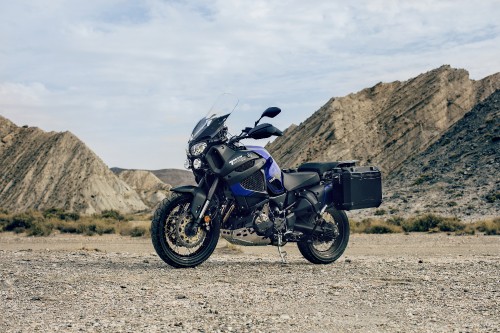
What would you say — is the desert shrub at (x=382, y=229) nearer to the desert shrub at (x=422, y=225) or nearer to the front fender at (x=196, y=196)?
the desert shrub at (x=422, y=225)

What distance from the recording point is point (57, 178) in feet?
203

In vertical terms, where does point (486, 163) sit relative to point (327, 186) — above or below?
above

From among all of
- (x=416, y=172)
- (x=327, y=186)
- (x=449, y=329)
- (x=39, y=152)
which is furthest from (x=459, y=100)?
(x=449, y=329)

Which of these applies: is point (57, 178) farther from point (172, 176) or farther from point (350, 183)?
point (172, 176)

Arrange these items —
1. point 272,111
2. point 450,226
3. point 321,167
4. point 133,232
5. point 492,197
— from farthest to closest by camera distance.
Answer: point 492,197 → point 450,226 → point 133,232 → point 321,167 → point 272,111

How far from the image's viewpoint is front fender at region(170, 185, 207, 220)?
8969mm

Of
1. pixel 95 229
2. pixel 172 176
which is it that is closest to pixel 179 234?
pixel 95 229

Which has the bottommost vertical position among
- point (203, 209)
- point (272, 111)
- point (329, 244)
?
point (329, 244)

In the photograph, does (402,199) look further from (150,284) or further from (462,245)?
(150,284)

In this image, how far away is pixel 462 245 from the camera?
1589 centimetres

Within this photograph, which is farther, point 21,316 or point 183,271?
point 183,271

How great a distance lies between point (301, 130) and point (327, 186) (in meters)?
55.3

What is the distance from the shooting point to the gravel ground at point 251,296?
5645mm

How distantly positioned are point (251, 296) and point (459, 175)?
3422 cm
